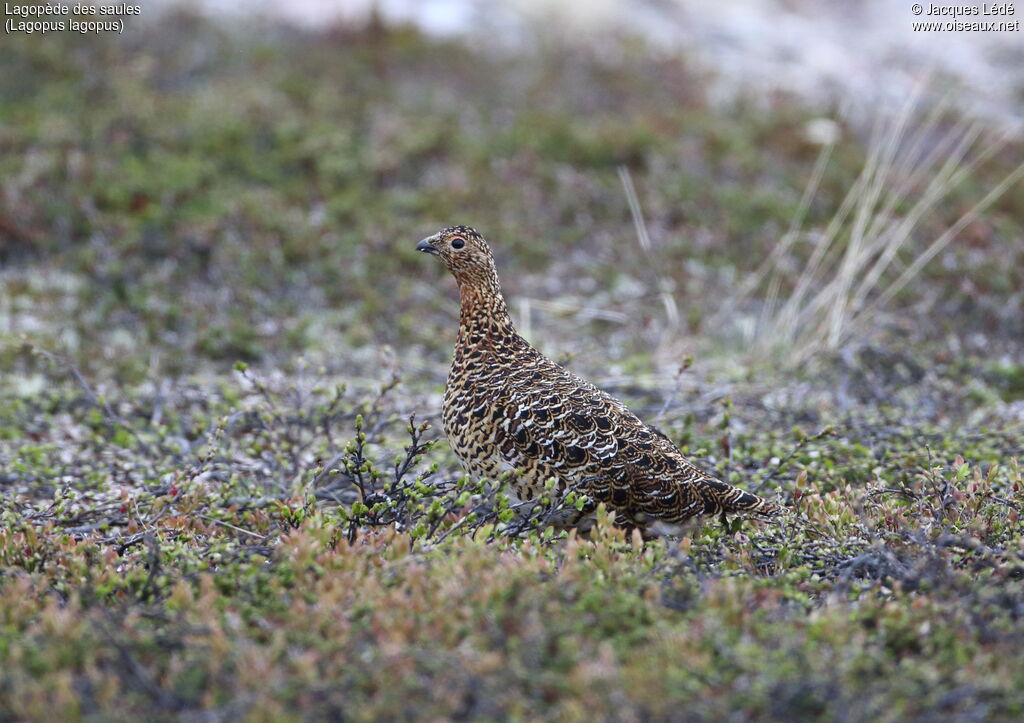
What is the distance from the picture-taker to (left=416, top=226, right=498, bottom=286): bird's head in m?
5.24

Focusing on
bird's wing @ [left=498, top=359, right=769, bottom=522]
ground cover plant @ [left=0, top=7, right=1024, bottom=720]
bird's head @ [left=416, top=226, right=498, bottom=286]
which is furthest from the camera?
bird's head @ [left=416, top=226, right=498, bottom=286]

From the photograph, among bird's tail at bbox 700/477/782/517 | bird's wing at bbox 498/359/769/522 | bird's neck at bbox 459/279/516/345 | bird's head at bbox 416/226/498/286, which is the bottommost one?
bird's tail at bbox 700/477/782/517

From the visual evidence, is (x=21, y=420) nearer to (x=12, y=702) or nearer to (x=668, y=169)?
(x=12, y=702)

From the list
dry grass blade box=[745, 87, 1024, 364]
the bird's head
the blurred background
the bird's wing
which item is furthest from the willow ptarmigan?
dry grass blade box=[745, 87, 1024, 364]

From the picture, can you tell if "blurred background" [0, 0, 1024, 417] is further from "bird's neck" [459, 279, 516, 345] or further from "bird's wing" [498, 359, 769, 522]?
"bird's wing" [498, 359, 769, 522]

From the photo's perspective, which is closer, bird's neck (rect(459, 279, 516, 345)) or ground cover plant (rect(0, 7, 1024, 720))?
ground cover plant (rect(0, 7, 1024, 720))

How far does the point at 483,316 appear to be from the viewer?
513 cm

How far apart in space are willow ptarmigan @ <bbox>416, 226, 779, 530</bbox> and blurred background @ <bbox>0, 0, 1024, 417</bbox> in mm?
1186

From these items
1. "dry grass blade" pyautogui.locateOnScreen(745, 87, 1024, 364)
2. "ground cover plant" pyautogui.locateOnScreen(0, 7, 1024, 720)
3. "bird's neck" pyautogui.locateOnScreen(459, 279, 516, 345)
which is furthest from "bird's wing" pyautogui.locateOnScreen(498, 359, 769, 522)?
"dry grass blade" pyautogui.locateOnScreen(745, 87, 1024, 364)

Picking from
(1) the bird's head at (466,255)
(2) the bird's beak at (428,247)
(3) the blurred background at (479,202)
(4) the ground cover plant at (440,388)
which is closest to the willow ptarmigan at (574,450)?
(4) the ground cover plant at (440,388)

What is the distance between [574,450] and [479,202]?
6.15m

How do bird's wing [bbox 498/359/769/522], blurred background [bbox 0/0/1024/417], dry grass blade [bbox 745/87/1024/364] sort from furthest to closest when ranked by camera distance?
blurred background [bbox 0/0/1024/417] < dry grass blade [bbox 745/87/1024/364] < bird's wing [bbox 498/359/769/522]

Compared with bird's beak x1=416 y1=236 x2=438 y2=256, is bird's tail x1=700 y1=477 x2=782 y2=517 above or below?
below

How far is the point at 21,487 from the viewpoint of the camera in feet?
18.4
